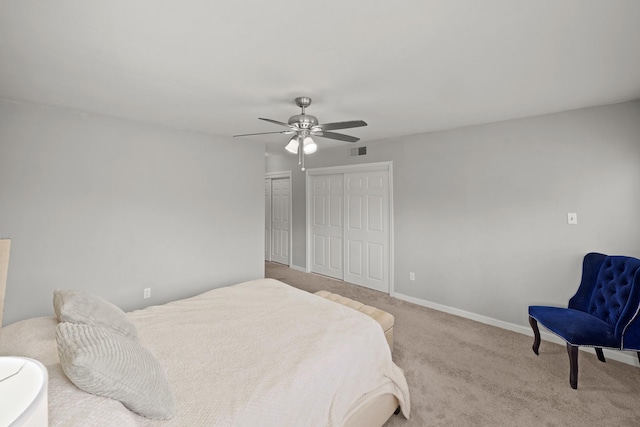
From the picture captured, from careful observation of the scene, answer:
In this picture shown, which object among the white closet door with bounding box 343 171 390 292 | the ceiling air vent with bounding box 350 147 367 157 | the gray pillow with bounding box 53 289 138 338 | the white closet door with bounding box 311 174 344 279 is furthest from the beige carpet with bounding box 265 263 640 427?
the ceiling air vent with bounding box 350 147 367 157

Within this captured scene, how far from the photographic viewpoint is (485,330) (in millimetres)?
3062

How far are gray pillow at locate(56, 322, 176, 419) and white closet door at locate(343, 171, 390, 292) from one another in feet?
11.6

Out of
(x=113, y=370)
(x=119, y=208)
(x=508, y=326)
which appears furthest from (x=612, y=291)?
(x=119, y=208)

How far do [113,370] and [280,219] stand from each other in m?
4.99

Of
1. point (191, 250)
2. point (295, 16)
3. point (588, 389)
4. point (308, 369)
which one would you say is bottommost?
point (588, 389)

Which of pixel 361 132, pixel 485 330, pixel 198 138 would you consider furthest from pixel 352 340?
pixel 198 138

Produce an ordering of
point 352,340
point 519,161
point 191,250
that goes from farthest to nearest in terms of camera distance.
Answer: point 191,250, point 519,161, point 352,340

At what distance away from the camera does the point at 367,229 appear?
4.43m

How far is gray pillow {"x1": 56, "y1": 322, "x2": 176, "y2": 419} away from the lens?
2.81 ft

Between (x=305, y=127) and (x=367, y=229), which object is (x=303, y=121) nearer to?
(x=305, y=127)

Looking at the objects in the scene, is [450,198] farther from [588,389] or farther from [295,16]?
[295,16]

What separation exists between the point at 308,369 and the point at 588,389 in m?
2.27

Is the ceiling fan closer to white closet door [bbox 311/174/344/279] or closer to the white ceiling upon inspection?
the white ceiling

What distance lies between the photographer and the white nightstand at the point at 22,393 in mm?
381
